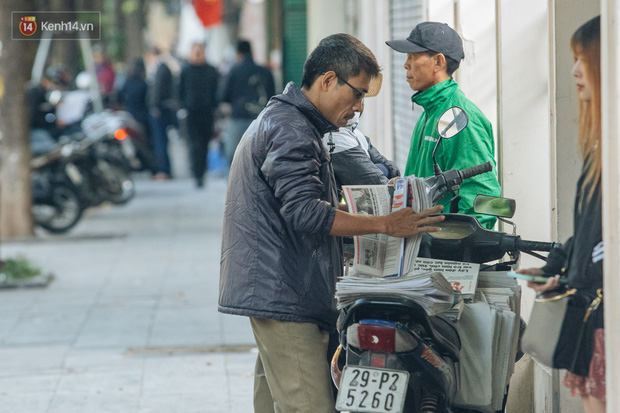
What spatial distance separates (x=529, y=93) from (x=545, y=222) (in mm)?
662

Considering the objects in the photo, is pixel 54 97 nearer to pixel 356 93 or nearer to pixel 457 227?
pixel 356 93

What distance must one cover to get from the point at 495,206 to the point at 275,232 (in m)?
0.79

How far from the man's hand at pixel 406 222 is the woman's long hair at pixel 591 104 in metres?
0.56

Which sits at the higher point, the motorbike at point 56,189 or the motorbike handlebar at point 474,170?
the motorbike handlebar at point 474,170

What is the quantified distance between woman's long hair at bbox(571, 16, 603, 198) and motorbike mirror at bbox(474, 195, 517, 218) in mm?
562

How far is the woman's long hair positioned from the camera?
123 inches

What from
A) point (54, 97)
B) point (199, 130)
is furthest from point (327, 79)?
point (199, 130)

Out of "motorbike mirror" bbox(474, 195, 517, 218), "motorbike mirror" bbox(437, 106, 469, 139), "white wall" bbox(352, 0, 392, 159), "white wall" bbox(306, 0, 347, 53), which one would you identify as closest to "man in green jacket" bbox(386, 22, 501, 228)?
"motorbike mirror" bbox(437, 106, 469, 139)

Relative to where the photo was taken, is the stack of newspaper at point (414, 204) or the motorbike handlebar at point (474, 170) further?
the motorbike handlebar at point (474, 170)

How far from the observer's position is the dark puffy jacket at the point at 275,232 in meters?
3.61

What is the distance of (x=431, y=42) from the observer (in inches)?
178

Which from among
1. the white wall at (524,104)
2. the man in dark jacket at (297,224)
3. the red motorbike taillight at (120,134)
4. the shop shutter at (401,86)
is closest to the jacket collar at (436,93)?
the white wall at (524,104)

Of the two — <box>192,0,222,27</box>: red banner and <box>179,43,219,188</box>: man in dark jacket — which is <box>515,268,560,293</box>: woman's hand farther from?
<box>192,0,222,27</box>: red banner

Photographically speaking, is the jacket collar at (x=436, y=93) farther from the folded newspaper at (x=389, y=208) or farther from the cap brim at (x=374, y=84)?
the folded newspaper at (x=389, y=208)
